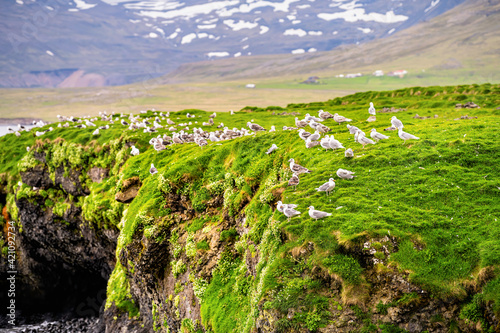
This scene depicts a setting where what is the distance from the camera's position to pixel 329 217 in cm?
1617

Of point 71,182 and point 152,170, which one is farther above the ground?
point 152,170

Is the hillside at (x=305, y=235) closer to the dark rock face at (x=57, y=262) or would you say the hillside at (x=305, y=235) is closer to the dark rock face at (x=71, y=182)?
the dark rock face at (x=71, y=182)

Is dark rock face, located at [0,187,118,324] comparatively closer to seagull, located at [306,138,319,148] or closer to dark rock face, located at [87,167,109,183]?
dark rock face, located at [87,167,109,183]

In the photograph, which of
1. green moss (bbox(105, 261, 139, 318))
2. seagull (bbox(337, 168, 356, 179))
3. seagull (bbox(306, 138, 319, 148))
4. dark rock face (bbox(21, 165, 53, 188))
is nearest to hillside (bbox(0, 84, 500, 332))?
green moss (bbox(105, 261, 139, 318))

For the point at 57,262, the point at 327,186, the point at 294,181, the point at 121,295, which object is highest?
the point at 294,181

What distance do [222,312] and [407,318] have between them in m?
9.46

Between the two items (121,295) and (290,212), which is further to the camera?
(121,295)

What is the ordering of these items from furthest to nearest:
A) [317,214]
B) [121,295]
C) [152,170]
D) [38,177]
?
[38,177], [121,295], [152,170], [317,214]

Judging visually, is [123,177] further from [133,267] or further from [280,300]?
[280,300]

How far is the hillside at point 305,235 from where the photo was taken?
44.9 feet

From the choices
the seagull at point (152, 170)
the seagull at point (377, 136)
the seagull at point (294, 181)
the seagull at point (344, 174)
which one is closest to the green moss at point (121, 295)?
the seagull at point (152, 170)

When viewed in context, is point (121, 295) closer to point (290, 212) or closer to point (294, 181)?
point (294, 181)

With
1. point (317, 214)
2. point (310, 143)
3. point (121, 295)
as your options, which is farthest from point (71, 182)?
point (317, 214)

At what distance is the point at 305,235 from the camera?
15.8m
